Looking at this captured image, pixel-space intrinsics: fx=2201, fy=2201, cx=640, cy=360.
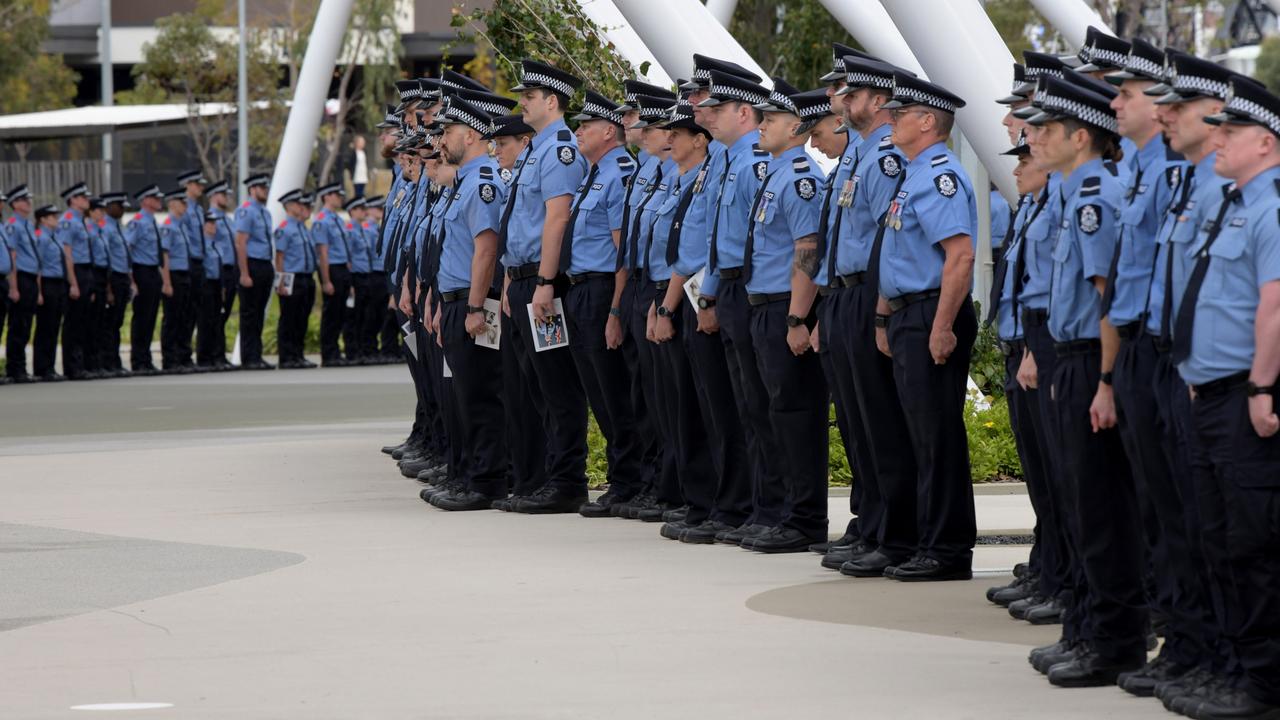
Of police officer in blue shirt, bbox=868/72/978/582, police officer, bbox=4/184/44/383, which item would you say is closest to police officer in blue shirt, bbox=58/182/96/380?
police officer, bbox=4/184/44/383

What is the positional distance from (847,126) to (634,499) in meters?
3.12

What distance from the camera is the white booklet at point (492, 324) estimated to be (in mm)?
12852

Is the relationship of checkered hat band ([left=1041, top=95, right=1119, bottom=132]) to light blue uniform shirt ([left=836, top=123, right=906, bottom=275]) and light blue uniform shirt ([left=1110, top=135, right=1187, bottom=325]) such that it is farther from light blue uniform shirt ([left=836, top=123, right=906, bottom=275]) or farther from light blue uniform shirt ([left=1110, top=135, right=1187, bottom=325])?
light blue uniform shirt ([left=836, top=123, right=906, bottom=275])

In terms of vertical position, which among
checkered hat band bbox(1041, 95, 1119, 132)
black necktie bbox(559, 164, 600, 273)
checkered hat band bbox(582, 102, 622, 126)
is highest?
checkered hat band bbox(1041, 95, 1119, 132)

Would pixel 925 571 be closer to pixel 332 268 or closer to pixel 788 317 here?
pixel 788 317

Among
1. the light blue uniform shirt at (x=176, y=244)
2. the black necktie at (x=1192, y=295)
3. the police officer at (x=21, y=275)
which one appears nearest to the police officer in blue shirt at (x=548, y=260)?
the black necktie at (x=1192, y=295)

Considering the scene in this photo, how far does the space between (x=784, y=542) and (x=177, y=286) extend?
18131 mm

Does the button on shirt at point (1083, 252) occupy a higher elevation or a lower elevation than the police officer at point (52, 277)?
higher

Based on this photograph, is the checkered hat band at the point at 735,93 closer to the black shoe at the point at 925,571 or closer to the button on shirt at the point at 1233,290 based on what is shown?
the black shoe at the point at 925,571

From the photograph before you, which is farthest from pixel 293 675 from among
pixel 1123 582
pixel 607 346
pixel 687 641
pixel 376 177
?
pixel 376 177

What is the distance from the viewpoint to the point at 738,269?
10.9 meters

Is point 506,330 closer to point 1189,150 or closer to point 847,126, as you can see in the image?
point 847,126

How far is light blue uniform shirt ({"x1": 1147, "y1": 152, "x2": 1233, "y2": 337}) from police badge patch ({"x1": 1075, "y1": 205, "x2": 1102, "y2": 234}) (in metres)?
0.43

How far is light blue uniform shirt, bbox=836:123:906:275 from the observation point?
9570 millimetres
